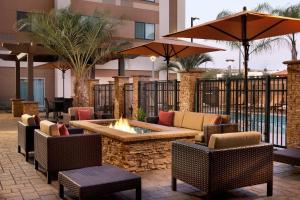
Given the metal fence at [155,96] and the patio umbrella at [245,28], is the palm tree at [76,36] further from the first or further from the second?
the patio umbrella at [245,28]

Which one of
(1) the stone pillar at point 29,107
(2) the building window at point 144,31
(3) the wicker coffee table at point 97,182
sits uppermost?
(2) the building window at point 144,31

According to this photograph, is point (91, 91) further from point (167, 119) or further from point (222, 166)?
point (222, 166)

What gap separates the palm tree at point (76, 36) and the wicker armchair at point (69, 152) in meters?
9.80

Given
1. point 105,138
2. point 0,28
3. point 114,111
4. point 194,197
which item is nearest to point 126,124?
point 105,138

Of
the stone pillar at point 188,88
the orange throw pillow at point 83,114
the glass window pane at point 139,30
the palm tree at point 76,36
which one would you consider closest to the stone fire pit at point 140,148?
the stone pillar at point 188,88

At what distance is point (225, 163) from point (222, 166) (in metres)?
0.06

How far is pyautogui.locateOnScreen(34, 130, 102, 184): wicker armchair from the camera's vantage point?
5.58 m

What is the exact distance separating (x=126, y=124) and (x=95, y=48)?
26.7 feet

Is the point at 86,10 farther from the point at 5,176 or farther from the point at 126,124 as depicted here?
the point at 5,176

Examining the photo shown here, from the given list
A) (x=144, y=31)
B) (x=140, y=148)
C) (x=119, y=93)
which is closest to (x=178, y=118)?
(x=140, y=148)

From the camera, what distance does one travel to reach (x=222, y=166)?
4.54 meters

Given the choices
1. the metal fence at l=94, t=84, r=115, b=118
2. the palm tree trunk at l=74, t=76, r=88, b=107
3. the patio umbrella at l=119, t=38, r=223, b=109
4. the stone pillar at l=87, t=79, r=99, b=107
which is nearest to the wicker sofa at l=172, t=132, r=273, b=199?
the patio umbrella at l=119, t=38, r=223, b=109

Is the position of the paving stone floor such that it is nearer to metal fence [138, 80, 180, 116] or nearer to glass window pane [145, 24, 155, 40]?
metal fence [138, 80, 180, 116]

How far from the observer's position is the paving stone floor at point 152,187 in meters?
4.94
